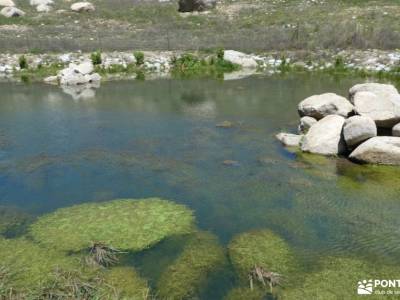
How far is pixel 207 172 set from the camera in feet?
47.5

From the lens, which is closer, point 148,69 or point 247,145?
point 247,145

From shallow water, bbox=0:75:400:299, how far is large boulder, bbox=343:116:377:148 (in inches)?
34.2

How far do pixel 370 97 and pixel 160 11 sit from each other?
135ft

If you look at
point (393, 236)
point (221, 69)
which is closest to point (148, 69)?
point (221, 69)

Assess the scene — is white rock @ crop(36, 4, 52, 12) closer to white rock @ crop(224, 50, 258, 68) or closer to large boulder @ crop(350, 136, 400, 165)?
white rock @ crop(224, 50, 258, 68)

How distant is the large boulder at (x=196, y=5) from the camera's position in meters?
52.6

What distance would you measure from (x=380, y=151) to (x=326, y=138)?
1959mm

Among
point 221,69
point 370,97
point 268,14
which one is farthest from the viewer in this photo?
point 268,14

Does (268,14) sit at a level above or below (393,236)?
above

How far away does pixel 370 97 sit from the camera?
16578 mm

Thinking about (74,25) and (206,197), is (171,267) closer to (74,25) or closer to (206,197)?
(206,197)

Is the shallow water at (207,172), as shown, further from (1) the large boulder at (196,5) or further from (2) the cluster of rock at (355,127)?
(1) the large boulder at (196,5)

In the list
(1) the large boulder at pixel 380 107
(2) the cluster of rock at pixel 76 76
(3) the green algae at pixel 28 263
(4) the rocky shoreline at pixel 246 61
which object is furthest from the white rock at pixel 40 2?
(3) the green algae at pixel 28 263

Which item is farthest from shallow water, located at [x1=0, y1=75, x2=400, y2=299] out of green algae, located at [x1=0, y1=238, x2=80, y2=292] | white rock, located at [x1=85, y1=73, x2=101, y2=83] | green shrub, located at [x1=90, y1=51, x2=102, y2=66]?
green shrub, located at [x1=90, y1=51, x2=102, y2=66]
